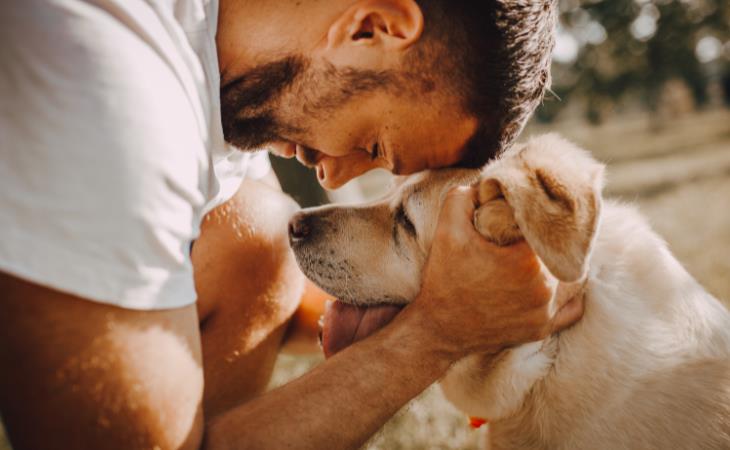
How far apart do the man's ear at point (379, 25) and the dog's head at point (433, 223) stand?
0.56 metres

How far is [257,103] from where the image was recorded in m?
2.19

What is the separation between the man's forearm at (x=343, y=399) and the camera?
68.6 inches

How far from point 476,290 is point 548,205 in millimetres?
396

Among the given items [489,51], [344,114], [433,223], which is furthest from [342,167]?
[489,51]

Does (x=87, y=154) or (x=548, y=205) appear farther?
(x=548, y=205)

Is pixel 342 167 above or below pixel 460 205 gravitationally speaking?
below

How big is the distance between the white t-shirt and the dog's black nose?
41.9 inches

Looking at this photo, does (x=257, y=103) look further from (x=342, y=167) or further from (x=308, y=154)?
(x=342, y=167)

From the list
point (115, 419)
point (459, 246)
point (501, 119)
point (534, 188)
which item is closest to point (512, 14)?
point (501, 119)

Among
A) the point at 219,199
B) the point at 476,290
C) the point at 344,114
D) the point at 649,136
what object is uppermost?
the point at 344,114

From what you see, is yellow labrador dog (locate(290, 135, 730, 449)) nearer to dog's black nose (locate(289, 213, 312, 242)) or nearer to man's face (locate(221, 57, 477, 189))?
dog's black nose (locate(289, 213, 312, 242))

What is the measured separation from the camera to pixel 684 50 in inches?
1163

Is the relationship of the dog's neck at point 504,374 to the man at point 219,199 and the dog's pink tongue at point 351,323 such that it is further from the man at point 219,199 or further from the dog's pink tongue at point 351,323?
the dog's pink tongue at point 351,323

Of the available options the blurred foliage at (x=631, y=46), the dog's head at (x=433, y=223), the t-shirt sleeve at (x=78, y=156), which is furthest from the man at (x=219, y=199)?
the blurred foliage at (x=631, y=46)
